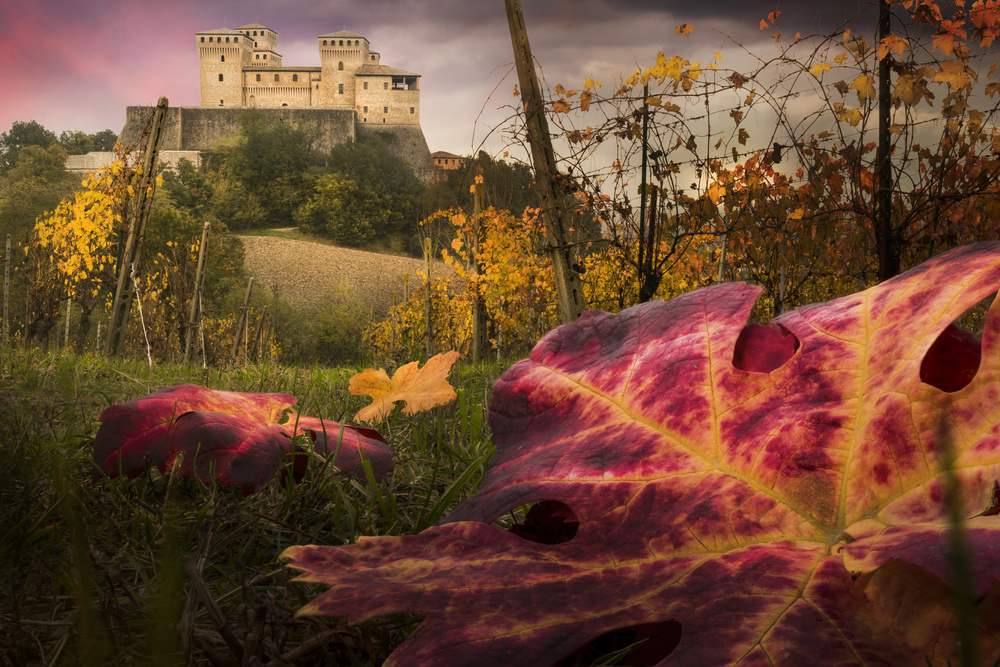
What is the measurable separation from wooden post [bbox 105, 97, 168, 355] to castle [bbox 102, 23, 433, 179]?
46563 mm

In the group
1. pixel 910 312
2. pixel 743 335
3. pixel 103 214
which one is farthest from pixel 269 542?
pixel 103 214

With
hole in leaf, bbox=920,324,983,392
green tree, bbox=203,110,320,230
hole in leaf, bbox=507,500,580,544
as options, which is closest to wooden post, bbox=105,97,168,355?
hole in leaf, bbox=507,500,580,544

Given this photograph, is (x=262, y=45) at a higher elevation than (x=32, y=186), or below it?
higher

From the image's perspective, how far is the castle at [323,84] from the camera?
53938 millimetres

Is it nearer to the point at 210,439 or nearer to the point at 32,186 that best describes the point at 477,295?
the point at 210,439

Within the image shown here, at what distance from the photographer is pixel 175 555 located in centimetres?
A: 34

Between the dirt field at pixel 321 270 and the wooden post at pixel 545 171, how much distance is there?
26.9 m

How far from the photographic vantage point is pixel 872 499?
40 centimetres

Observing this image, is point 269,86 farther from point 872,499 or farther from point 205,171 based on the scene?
point 872,499

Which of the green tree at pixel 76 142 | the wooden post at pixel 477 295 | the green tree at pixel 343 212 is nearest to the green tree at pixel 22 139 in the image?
the green tree at pixel 76 142

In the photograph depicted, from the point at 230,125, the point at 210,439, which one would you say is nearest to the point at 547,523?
the point at 210,439

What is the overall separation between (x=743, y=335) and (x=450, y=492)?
42 centimetres

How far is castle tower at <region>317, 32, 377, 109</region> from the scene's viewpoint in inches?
2372

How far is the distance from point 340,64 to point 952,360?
6751 cm
